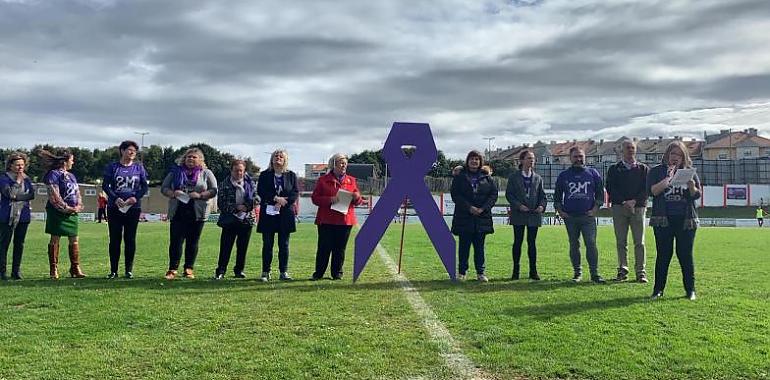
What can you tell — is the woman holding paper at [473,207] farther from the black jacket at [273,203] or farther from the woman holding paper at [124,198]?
the woman holding paper at [124,198]

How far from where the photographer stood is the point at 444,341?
452 cm

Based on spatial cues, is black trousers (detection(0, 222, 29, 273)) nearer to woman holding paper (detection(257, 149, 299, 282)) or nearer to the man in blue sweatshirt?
woman holding paper (detection(257, 149, 299, 282))

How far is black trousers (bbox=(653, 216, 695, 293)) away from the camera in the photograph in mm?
6637

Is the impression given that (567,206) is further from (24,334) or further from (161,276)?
(24,334)

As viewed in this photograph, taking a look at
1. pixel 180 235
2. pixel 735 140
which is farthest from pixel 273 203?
pixel 735 140

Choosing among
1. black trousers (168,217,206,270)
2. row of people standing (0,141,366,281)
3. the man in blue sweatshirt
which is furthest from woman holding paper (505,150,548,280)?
black trousers (168,217,206,270)

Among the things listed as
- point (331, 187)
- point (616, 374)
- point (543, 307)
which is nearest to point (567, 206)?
point (543, 307)

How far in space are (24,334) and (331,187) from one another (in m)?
4.00

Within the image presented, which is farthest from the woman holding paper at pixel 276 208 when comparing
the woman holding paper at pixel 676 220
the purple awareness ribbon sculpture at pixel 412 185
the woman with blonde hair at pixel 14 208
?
the woman holding paper at pixel 676 220

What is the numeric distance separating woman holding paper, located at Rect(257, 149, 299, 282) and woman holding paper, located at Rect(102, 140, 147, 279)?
1.60 m

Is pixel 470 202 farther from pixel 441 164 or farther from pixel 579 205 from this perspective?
pixel 441 164

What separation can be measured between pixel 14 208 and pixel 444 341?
6314 millimetres

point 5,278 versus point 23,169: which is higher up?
point 23,169

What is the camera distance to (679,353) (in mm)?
4156
